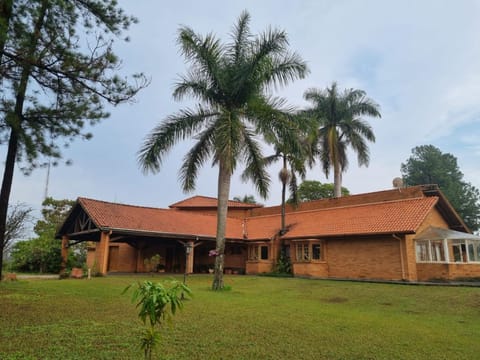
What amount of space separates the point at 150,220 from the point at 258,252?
7.79 m

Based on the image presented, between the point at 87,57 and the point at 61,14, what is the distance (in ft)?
3.70

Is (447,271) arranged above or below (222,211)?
below

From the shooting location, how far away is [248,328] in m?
6.80

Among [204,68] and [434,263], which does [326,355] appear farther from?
[434,263]

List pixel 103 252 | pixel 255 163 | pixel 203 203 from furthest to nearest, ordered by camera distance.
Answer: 1. pixel 203 203
2. pixel 103 252
3. pixel 255 163

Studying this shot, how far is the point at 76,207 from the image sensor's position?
2106cm

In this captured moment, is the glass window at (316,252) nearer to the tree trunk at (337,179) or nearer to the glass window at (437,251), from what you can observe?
the glass window at (437,251)

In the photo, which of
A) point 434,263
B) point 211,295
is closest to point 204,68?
point 211,295

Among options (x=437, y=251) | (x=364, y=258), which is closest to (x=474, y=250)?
(x=437, y=251)

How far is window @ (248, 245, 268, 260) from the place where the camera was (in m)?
24.0

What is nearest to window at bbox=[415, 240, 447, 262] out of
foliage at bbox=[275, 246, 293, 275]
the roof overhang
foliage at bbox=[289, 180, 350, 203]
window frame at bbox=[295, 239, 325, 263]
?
the roof overhang

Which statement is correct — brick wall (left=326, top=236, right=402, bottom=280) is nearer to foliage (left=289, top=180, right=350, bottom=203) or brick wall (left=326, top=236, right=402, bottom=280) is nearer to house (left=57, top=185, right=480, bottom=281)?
house (left=57, top=185, right=480, bottom=281)

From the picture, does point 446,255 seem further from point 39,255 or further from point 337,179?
point 39,255

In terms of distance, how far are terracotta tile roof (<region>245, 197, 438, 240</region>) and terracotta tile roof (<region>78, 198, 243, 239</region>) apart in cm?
317
